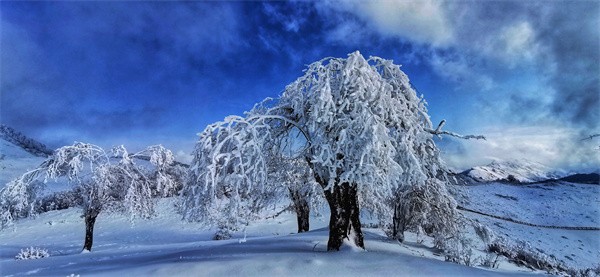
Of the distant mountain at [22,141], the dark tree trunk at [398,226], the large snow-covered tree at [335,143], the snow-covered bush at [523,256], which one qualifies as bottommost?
the snow-covered bush at [523,256]

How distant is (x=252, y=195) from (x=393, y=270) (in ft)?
15.4

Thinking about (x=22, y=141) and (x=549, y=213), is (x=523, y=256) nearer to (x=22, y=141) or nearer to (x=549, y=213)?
(x=549, y=213)

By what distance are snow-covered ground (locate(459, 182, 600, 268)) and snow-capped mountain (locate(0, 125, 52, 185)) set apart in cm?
3408

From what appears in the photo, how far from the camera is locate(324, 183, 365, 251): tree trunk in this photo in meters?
10.1

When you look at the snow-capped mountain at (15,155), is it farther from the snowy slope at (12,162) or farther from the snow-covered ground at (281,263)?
the snow-covered ground at (281,263)

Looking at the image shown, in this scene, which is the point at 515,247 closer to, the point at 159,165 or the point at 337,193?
the point at 337,193

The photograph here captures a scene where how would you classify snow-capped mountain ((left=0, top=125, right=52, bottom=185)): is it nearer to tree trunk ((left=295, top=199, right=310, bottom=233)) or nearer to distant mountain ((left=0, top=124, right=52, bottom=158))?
distant mountain ((left=0, top=124, right=52, bottom=158))

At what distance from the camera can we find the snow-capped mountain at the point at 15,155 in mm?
44116

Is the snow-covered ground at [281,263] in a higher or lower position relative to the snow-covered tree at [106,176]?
lower

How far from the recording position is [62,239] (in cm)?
2712

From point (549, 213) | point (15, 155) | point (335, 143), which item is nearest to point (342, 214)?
point (335, 143)

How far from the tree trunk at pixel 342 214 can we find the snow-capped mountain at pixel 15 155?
2546 cm

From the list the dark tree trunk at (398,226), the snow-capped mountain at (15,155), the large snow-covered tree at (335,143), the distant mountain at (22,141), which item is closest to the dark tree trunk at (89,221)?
the snow-capped mountain at (15,155)

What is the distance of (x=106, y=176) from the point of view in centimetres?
1803
